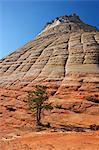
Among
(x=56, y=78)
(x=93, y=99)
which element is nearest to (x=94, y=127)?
(x=93, y=99)

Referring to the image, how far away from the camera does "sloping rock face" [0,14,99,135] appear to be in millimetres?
48344

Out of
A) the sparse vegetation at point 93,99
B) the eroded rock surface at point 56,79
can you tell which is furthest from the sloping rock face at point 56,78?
the sparse vegetation at point 93,99

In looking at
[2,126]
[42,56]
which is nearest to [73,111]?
[2,126]

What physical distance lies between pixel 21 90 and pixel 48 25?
77236 mm

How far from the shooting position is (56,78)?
6469 centimetres

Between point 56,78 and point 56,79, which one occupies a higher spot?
point 56,78

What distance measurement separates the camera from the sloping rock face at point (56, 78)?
48344mm

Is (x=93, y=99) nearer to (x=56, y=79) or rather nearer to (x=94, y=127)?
(x=56, y=79)

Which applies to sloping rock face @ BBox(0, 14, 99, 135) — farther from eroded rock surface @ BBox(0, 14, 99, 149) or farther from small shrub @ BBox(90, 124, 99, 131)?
small shrub @ BBox(90, 124, 99, 131)

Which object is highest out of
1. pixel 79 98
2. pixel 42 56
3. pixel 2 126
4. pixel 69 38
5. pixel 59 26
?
pixel 59 26

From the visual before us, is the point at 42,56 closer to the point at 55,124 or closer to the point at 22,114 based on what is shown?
the point at 22,114

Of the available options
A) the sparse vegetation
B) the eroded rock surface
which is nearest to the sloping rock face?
the eroded rock surface

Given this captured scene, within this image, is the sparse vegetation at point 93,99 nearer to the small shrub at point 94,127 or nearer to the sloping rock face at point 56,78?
the sloping rock face at point 56,78

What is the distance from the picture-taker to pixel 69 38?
91.2 metres
